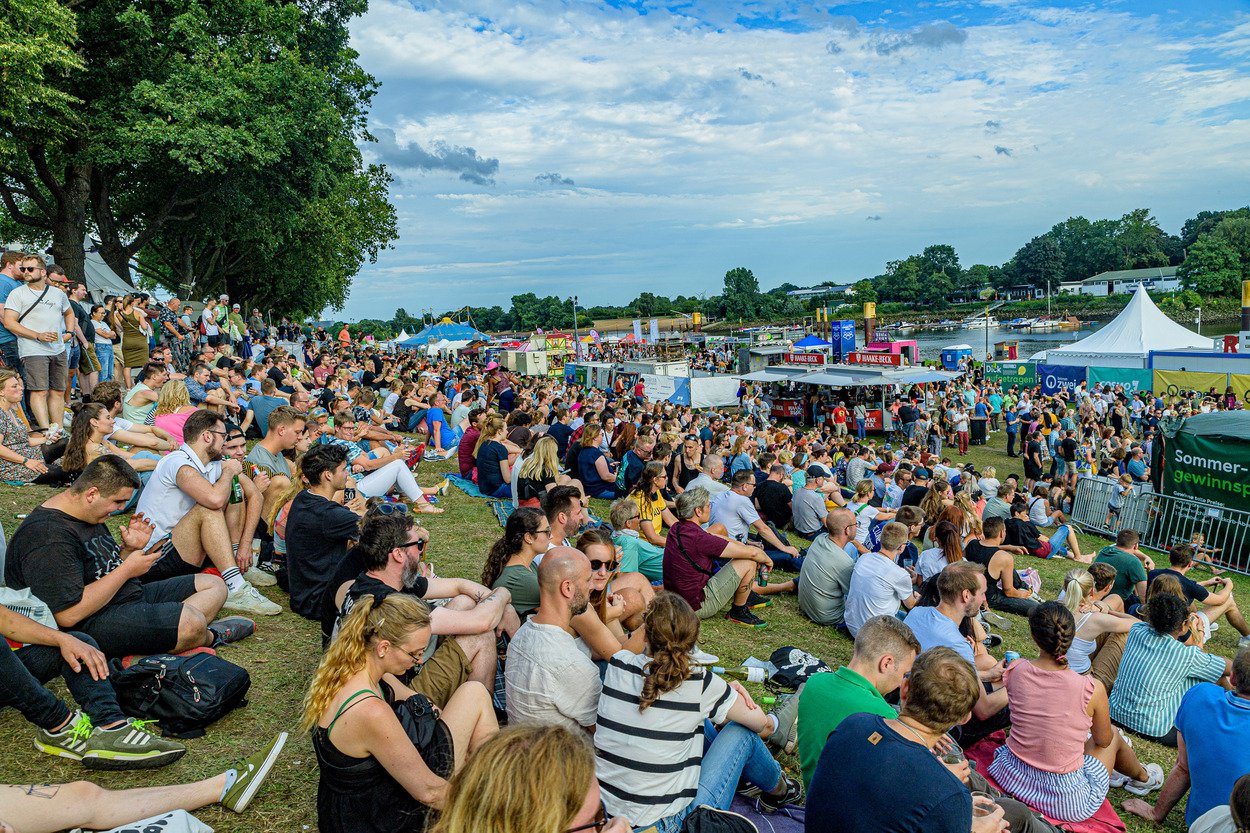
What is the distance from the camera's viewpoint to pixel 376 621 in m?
3.07

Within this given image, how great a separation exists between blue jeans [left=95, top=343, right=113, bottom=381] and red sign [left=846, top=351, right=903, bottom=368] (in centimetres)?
2314

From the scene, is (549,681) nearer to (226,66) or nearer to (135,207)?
(226,66)

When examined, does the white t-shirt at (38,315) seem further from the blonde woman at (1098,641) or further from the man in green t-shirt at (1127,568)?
the man in green t-shirt at (1127,568)

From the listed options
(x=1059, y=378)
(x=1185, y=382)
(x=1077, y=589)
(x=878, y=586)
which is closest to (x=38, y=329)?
(x=878, y=586)

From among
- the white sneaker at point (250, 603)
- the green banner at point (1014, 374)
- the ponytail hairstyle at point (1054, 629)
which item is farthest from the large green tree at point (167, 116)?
the green banner at point (1014, 374)

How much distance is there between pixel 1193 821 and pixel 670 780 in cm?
313

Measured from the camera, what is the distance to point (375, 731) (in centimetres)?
289

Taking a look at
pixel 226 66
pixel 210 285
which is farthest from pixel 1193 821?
pixel 210 285

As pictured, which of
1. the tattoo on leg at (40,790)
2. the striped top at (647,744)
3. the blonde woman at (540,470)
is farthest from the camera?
the blonde woman at (540,470)

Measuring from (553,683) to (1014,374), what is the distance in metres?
30.5

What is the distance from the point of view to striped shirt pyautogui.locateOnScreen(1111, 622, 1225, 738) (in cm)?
541

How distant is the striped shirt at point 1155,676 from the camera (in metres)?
5.41

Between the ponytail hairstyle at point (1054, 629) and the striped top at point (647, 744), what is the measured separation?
2162mm

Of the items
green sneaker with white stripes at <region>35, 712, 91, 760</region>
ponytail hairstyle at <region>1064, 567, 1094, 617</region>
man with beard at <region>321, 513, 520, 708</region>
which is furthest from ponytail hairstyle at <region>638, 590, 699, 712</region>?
ponytail hairstyle at <region>1064, 567, 1094, 617</region>
